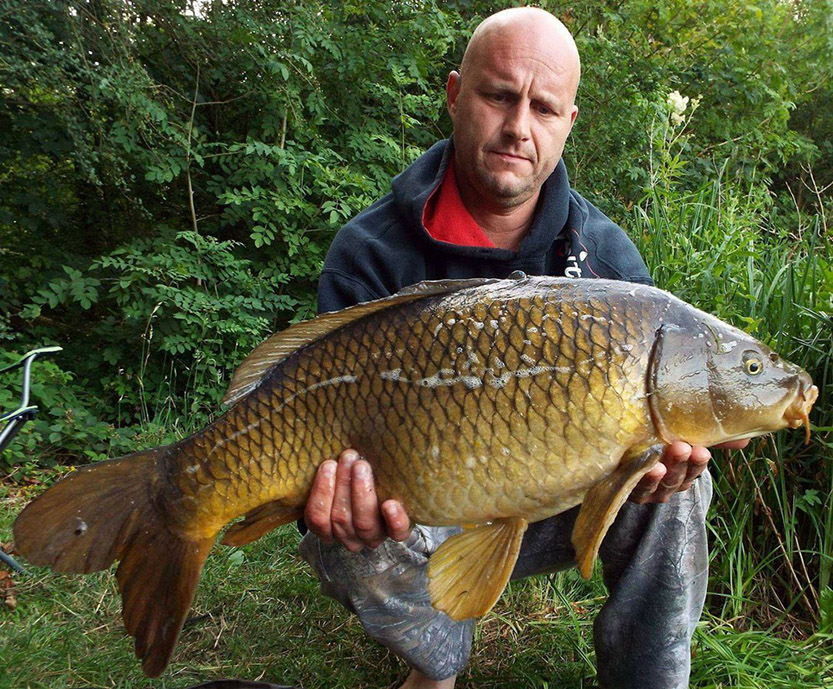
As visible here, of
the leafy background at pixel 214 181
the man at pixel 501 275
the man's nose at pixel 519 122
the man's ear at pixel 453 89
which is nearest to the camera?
the man at pixel 501 275

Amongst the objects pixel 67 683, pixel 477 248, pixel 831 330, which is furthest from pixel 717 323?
pixel 67 683

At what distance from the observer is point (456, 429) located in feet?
3.88

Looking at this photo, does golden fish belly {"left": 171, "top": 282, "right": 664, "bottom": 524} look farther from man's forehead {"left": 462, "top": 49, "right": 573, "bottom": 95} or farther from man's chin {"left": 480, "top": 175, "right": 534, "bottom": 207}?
man's forehead {"left": 462, "top": 49, "right": 573, "bottom": 95}

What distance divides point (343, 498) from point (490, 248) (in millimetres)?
776

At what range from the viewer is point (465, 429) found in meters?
1.18

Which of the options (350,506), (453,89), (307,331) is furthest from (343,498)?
(453,89)

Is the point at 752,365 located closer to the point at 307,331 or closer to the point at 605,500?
the point at 605,500

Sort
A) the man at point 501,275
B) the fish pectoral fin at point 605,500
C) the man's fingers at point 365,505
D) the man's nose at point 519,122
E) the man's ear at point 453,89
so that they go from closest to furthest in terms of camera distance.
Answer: the fish pectoral fin at point 605,500 < the man's fingers at point 365,505 < the man at point 501,275 < the man's nose at point 519,122 < the man's ear at point 453,89

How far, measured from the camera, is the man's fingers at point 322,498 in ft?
4.07

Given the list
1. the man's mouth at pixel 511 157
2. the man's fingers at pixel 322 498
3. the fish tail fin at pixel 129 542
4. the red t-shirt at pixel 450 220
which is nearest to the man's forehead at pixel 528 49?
the man's mouth at pixel 511 157

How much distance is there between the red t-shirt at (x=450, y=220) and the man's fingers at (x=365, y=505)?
73 cm

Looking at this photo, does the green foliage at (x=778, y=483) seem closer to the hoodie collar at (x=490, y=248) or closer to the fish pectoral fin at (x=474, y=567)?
the hoodie collar at (x=490, y=248)

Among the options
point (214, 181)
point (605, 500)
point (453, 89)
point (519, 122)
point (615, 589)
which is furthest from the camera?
point (214, 181)

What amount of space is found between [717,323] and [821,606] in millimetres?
1174
